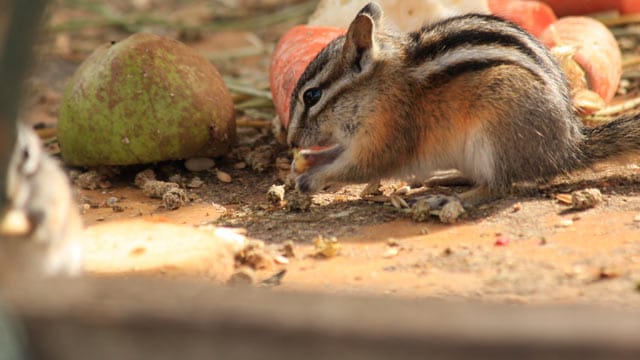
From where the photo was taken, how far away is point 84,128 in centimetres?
665

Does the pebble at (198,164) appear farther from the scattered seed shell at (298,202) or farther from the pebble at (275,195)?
the scattered seed shell at (298,202)

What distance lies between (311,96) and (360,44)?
15.1 inches

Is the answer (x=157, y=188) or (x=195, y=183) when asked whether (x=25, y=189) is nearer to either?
(x=157, y=188)

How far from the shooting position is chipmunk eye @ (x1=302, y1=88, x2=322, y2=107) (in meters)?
6.04

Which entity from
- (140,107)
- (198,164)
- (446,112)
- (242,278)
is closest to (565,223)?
(446,112)

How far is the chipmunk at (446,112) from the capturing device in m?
5.90

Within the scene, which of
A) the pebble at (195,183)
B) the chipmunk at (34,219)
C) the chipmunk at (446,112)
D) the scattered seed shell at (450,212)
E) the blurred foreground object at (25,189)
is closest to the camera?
the blurred foreground object at (25,189)

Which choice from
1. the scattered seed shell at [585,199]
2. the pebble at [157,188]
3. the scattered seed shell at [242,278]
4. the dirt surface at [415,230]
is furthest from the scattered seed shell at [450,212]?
the pebble at [157,188]

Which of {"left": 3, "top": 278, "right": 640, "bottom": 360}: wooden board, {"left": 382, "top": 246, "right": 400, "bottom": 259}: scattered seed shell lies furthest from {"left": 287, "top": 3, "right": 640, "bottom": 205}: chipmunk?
{"left": 3, "top": 278, "right": 640, "bottom": 360}: wooden board

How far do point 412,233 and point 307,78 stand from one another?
1059 mm

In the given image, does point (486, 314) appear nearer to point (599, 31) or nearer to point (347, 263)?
point (347, 263)

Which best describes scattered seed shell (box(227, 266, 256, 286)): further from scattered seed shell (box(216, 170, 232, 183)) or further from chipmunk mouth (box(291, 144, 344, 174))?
scattered seed shell (box(216, 170, 232, 183))

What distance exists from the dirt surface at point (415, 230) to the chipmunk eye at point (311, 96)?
0.59 metres

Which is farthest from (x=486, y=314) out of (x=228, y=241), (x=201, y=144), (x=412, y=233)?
(x=201, y=144)
